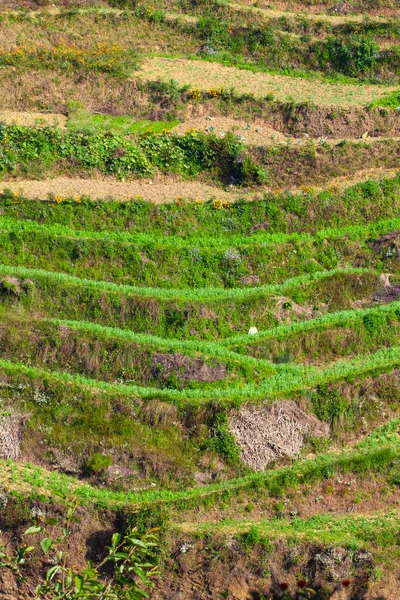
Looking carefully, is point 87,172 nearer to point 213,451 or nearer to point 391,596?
point 213,451

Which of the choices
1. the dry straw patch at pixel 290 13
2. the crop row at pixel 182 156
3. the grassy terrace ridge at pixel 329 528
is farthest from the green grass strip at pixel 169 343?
the dry straw patch at pixel 290 13

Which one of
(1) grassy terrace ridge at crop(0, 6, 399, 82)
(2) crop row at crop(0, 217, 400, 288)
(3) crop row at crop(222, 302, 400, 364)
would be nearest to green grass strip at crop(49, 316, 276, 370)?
(3) crop row at crop(222, 302, 400, 364)

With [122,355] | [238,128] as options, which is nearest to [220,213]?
[238,128]

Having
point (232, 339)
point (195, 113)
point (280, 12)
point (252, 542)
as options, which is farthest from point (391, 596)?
point (280, 12)

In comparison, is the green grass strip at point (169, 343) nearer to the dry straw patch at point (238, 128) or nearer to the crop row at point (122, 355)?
the crop row at point (122, 355)

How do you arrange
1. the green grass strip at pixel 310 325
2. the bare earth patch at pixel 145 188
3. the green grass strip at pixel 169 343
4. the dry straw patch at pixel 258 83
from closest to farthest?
the green grass strip at pixel 169 343 < the green grass strip at pixel 310 325 < the bare earth patch at pixel 145 188 < the dry straw patch at pixel 258 83

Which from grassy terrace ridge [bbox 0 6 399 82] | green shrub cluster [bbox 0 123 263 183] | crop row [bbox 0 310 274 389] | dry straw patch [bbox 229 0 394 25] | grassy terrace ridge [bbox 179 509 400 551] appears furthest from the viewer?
dry straw patch [bbox 229 0 394 25]

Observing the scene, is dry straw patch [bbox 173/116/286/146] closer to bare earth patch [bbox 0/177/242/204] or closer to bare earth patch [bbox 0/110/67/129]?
bare earth patch [bbox 0/177/242/204]

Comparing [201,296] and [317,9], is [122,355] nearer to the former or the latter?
[201,296]
